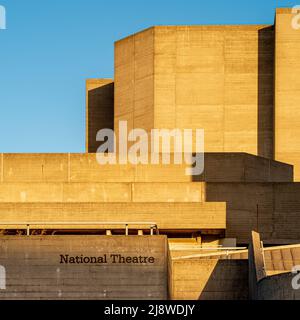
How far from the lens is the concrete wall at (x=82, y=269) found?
29.9 m

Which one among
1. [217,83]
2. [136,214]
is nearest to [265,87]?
[217,83]

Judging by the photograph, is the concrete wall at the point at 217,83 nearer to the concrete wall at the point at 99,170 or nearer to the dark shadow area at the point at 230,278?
the concrete wall at the point at 99,170

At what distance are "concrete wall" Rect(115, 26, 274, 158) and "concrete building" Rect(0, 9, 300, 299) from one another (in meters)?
0.06

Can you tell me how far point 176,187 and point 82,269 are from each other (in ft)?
53.7

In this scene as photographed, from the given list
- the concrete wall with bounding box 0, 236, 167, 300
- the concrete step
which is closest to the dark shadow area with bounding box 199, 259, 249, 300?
the concrete wall with bounding box 0, 236, 167, 300

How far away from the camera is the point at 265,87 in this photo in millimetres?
57750

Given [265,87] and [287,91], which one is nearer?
[287,91]

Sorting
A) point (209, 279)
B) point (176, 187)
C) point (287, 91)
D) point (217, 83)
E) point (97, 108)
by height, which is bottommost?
point (209, 279)

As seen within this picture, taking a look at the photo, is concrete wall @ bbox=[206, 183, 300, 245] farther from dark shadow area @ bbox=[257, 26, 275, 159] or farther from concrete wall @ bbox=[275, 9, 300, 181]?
dark shadow area @ bbox=[257, 26, 275, 159]

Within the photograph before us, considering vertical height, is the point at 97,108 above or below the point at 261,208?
above

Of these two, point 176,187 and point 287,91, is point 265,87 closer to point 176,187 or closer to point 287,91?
point 287,91

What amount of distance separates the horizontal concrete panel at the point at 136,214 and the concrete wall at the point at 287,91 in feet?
42.7
